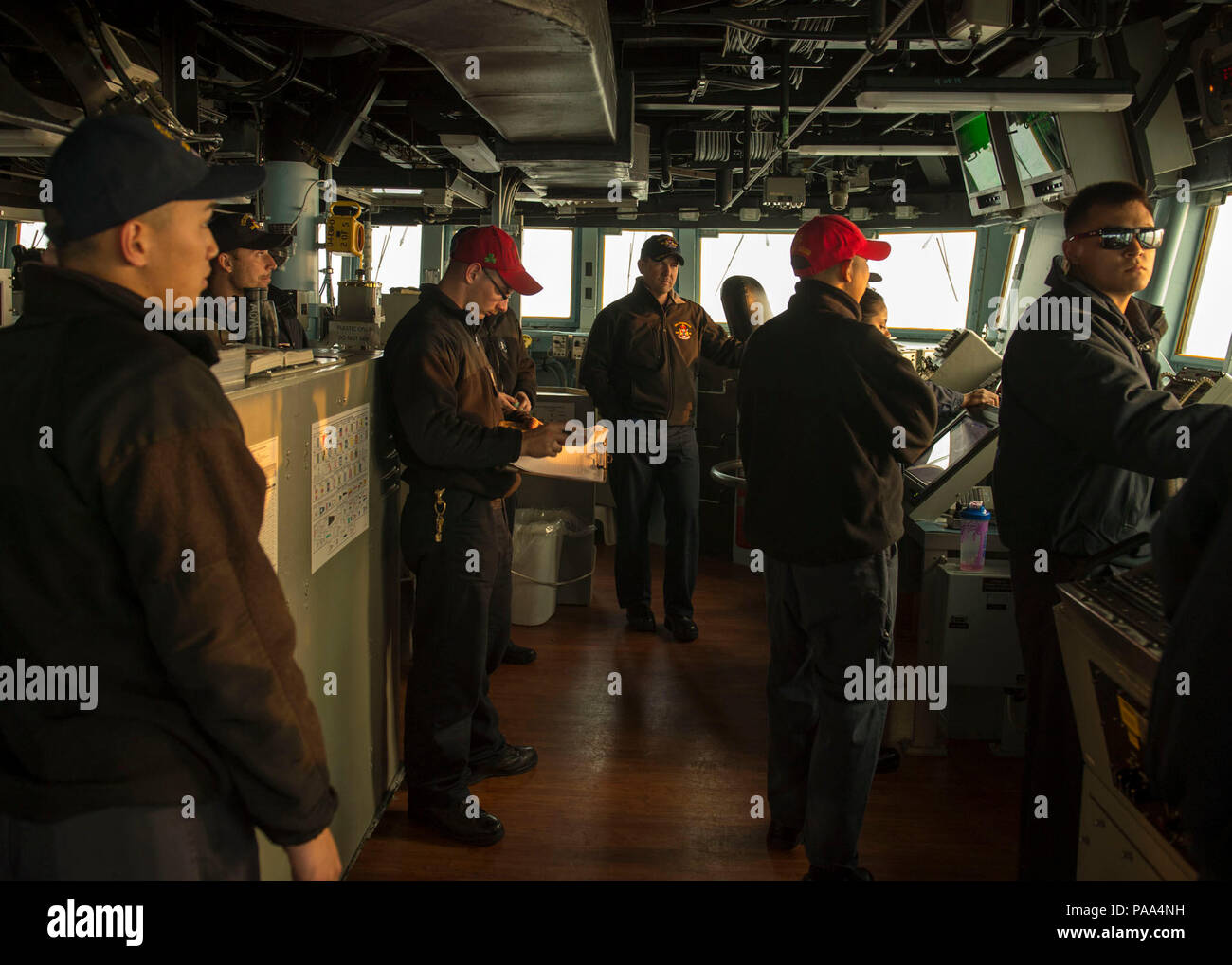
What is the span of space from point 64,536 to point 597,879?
1855mm

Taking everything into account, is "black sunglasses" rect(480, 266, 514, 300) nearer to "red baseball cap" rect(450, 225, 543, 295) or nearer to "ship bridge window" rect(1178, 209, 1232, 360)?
"red baseball cap" rect(450, 225, 543, 295)

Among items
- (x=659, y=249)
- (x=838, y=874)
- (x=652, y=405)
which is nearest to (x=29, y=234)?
(x=659, y=249)

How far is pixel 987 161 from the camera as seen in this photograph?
16.5ft

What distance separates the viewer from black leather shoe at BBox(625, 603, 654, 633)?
14.9 feet

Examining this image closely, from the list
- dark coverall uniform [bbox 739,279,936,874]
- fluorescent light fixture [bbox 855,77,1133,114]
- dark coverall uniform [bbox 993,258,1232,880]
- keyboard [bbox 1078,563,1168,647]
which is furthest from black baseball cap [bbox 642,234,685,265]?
keyboard [bbox 1078,563,1168,647]

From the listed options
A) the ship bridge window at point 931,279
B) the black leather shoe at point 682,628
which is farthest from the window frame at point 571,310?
the black leather shoe at point 682,628

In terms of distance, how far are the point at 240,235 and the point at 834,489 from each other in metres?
1.85

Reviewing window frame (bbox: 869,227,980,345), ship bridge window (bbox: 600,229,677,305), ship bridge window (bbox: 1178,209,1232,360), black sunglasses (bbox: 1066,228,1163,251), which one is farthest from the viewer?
ship bridge window (bbox: 600,229,677,305)

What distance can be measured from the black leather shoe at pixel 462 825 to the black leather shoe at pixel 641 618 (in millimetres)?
1895

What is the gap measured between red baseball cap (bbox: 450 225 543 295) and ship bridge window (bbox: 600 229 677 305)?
32.6 ft

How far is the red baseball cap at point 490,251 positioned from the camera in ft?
8.84

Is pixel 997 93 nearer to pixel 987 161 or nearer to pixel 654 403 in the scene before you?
pixel 654 403

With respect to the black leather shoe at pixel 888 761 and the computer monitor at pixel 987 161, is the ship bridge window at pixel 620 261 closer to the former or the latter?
the computer monitor at pixel 987 161

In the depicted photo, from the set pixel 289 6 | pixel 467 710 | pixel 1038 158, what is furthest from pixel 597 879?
pixel 1038 158
